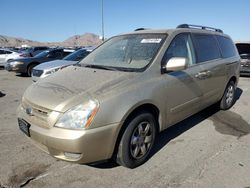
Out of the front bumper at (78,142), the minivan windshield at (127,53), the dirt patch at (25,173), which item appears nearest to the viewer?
the front bumper at (78,142)

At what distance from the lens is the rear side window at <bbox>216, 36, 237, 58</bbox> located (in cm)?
502

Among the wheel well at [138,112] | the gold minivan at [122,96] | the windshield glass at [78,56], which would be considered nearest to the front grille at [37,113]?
the gold minivan at [122,96]

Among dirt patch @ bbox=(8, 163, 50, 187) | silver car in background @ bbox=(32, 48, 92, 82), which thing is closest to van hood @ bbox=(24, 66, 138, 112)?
dirt patch @ bbox=(8, 163, 50, 187)

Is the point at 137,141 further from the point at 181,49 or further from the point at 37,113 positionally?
the point at 181,49

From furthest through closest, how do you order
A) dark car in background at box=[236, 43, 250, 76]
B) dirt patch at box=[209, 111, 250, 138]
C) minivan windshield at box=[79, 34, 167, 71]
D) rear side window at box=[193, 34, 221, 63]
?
1. dark car in background at box=[236, 43, 250, 76]
2. dirt patch at box=[209, 111, 250, 138]
3. rear side window at box=[193, 34, 221, 63]
4. minivan windshield at box=[79, 34, 167, 71]

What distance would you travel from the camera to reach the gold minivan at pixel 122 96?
2.54 meters

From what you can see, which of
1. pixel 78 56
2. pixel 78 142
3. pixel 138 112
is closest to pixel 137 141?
pixel 138 112

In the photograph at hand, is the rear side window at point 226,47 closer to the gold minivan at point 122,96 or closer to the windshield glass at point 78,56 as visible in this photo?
the gold minivan at point 122,96

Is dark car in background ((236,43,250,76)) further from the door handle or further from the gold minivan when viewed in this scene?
the door handle

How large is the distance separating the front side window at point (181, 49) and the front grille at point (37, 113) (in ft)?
5.86

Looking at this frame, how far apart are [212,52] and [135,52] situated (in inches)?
72.2

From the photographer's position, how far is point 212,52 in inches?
180

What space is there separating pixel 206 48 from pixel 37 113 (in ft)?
10.6

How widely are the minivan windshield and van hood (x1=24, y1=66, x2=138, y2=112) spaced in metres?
0.27
